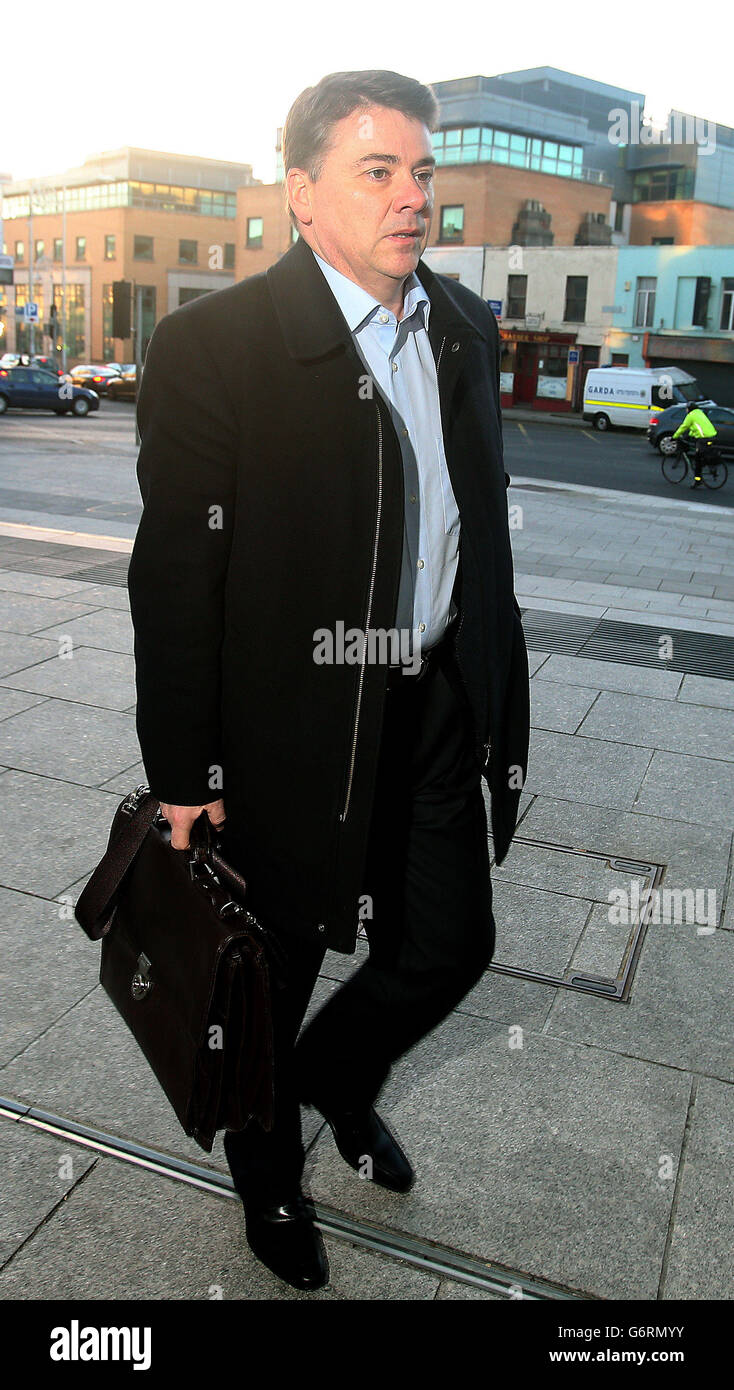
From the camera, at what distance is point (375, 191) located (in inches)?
78.9

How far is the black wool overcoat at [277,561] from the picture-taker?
1947 millimetres

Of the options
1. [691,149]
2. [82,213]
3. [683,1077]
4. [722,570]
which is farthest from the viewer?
[82,213]

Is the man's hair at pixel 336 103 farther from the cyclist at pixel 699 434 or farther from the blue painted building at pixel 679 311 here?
the blue painted building at pixel 679 311

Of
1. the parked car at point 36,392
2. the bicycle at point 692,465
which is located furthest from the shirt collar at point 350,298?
the parked car at point 36,392

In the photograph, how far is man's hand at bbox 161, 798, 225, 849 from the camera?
2117 mm

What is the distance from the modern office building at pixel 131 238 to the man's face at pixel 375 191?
213 feet

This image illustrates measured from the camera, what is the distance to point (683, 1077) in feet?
9.62

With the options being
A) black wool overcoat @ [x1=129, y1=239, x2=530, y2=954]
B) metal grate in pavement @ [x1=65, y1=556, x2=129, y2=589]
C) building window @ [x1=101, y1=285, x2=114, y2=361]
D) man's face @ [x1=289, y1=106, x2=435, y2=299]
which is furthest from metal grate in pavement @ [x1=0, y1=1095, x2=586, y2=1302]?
building window @ [x1=101, y1=285, x2=114, y2=361]

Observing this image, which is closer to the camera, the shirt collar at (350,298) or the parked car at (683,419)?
the shirt collar at (350,298)

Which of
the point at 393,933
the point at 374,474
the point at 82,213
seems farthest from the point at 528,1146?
the point at 82,213

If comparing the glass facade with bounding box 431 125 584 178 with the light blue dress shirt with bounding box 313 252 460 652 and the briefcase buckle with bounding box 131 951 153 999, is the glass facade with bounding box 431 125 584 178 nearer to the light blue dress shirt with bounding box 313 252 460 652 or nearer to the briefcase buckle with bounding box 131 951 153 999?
the light blue dress shirt with bounding box 313 252 460 652

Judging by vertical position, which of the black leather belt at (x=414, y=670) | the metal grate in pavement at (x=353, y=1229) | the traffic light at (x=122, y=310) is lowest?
the metal grate in pavement at (x=353, y=1229)
